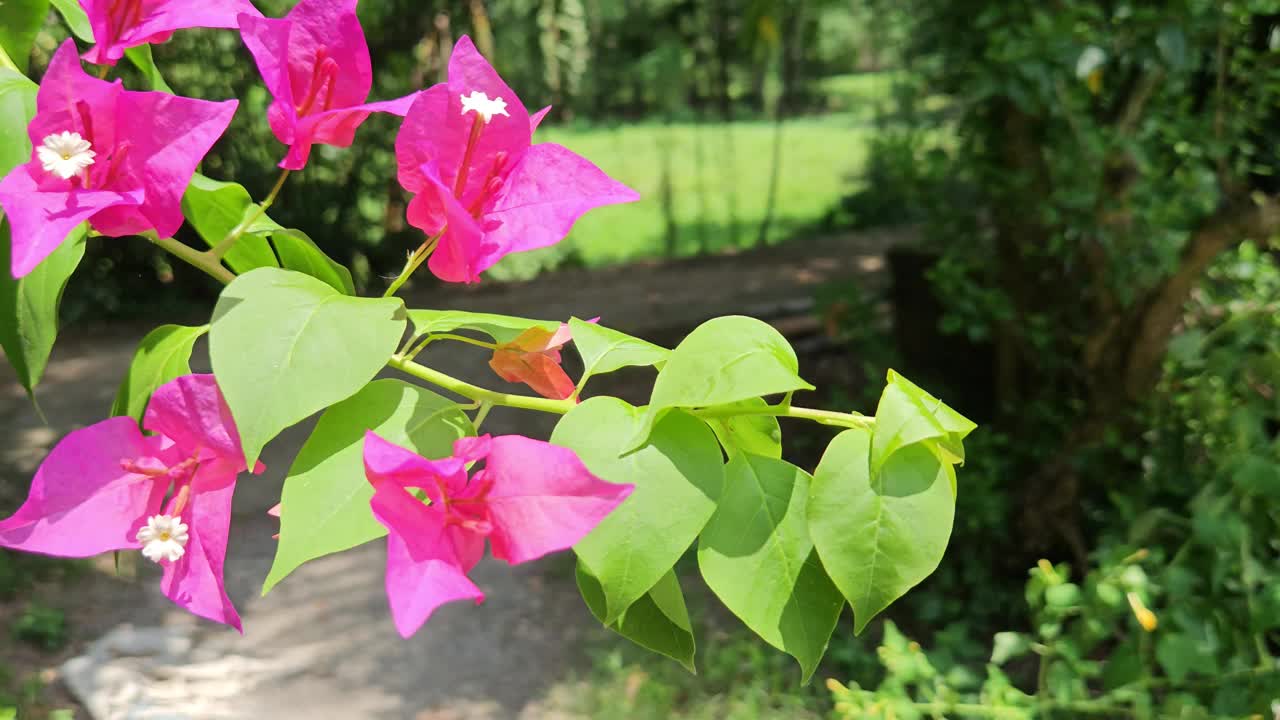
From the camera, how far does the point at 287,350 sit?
21cm

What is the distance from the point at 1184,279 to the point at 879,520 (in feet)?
6.48

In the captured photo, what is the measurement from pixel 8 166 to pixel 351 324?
0.10 meters

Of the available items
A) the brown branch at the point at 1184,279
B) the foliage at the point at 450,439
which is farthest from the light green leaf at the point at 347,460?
the brown branch at the point at 1184,279

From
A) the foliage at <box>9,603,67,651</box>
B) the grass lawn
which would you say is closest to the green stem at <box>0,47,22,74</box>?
the foliage at <box>9,603,67,651</box>

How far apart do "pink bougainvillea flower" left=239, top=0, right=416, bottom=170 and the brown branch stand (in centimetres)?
188

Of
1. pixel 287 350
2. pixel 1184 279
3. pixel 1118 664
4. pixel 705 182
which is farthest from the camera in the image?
pixel 705 182

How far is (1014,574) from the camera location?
2.36m

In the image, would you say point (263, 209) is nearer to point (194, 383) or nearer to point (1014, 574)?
point (194, 383)

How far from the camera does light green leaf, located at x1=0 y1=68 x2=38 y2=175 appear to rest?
25 centimetres

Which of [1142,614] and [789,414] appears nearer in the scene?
[789,414]

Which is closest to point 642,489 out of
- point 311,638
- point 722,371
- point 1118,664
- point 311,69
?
point 722,371

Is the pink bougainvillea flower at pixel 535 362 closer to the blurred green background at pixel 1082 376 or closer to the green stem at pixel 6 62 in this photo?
the green stem at pixel 6 62

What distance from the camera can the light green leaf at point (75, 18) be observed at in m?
0.30

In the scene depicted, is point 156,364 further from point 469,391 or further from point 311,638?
point 311,638
